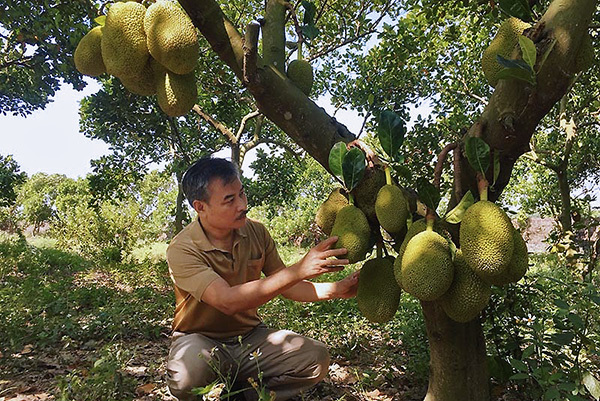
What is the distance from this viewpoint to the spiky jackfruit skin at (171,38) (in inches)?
51.4

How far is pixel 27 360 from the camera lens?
240 cm

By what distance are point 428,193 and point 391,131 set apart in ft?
0.68

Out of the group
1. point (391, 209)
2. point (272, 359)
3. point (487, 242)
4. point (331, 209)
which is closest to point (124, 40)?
point (331, 209)

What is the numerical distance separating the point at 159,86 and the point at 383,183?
0.76 metres

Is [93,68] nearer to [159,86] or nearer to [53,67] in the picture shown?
[159,86]

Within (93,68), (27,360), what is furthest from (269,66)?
(27,360)

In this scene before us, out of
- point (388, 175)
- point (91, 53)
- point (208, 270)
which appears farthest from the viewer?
point (208, 270)

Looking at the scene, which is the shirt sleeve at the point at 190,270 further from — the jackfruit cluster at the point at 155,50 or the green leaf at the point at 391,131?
the green leaf at the point at 391,131

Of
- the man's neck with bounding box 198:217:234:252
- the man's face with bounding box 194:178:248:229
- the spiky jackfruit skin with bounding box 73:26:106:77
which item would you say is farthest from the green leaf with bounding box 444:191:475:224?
the spiky jackfruit skin with bounding box 73:26:106:77

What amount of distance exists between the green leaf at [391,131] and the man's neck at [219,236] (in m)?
0.83

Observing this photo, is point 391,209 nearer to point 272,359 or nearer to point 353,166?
point 353,166

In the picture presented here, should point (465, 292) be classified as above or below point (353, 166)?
below

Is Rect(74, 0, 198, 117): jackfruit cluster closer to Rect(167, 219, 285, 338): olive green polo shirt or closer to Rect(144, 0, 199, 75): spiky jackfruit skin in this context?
Rect(144, 0, 199, 75): spiky jackfruit skin

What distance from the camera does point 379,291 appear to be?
1.31 metres
